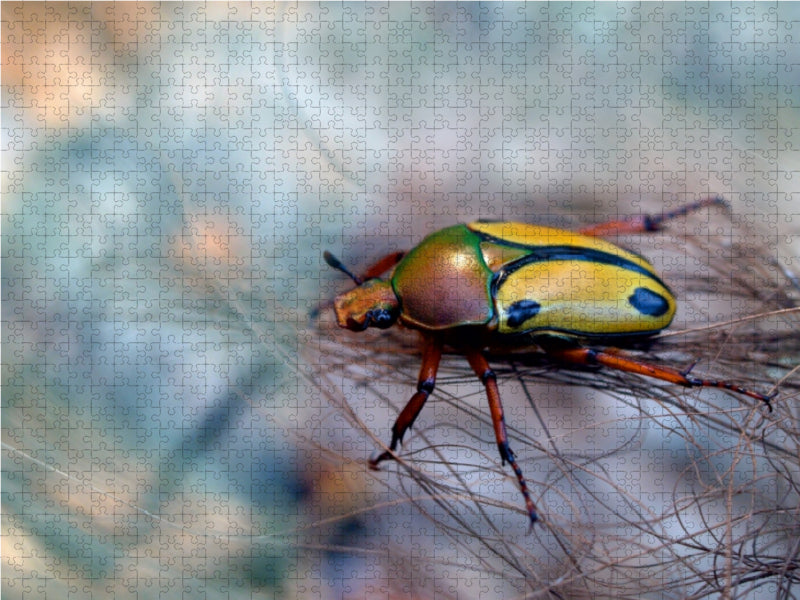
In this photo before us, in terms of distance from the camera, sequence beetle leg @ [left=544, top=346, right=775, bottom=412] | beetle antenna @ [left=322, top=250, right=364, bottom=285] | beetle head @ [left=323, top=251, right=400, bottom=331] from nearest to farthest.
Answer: beetle leg @ [left=544, top=346, right=775, bottom=412], beetle head @ [left=323, top=251, right=400, bottom=331], beetle antenna @ [left=322, top=250, right=364, bottom=285]

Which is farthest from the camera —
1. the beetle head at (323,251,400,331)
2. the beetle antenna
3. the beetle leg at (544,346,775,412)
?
the beetle antenna

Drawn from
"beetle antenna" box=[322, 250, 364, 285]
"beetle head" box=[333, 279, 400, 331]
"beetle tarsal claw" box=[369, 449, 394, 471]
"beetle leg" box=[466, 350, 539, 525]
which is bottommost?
"beetle tarsal claw" box=[369, 449, 394, 471]

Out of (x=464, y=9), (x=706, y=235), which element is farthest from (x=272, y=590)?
(x=464, y=9)

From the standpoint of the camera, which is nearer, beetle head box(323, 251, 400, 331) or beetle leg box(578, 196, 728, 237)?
beetle head box(323, 251, 400, 331)

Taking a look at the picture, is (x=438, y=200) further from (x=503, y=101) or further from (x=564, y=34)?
(x=564, y=34)

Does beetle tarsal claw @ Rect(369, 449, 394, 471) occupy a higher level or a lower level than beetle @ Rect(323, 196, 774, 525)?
lower

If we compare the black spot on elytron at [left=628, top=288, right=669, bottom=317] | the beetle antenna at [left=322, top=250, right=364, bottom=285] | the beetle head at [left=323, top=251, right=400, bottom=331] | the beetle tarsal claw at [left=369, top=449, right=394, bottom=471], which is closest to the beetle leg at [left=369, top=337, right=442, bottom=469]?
the beetle tarsal claw at [left=369, top=449, right=394, bottom=471]

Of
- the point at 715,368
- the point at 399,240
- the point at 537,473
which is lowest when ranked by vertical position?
the point at 537,473

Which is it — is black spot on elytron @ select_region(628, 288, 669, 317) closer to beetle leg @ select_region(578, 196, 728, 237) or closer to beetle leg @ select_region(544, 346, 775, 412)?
beetle leg @ select_region(544, 346, 775, 412)
